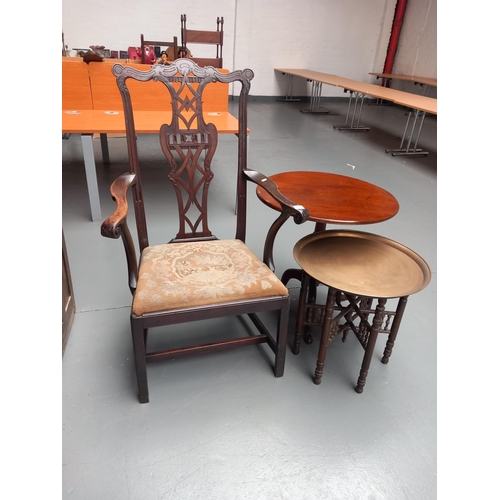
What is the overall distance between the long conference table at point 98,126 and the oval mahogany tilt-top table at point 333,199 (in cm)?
119

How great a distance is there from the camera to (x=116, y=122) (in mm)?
3092

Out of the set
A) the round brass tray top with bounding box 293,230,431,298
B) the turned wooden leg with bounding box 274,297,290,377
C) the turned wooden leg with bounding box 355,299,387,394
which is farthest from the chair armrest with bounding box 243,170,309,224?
the turned wooden leg with bounding box 355,299,387,394

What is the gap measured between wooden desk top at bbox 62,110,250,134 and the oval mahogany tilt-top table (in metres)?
1.19

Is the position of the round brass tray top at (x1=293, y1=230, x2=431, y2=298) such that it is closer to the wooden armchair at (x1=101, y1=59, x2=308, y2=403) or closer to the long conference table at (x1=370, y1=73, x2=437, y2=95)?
the wooden armchair at (x1=101, y1=59, x2=308, y2=403)

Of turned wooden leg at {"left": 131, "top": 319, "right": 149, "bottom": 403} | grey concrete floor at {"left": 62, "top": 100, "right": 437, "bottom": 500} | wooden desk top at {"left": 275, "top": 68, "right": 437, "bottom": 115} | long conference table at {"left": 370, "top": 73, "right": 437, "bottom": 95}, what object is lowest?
grey concrete floor at {"left": 62, "top": 100, "right": 437, "bottom": 500}

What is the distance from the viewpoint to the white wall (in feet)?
23.0

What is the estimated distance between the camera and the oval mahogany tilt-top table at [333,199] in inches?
61.5

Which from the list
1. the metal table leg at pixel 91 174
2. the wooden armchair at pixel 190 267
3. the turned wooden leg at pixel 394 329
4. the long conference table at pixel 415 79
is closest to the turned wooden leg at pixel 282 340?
the wooden armchair at pixel 190 267

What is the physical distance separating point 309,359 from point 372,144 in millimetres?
4680

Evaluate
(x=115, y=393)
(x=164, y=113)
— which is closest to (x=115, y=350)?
(x=115, y=393)

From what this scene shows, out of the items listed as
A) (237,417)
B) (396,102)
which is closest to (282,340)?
(237,417)

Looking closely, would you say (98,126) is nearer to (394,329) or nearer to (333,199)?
(333,199)

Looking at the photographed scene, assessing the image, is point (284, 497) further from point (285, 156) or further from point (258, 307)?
point (285, 156)

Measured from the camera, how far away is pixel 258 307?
1.46 meters
